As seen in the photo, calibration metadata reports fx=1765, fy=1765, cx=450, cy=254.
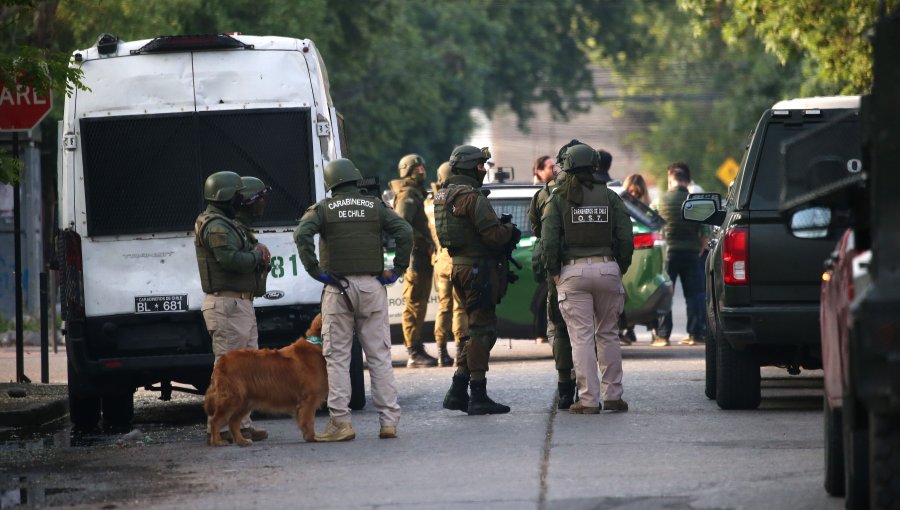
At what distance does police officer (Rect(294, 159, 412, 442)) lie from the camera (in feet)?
35.2

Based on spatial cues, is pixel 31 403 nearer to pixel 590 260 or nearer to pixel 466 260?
pixel 466 260

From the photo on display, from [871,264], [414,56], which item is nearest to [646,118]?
[414,56]

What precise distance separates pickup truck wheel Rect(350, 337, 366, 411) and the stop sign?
3.35 meters

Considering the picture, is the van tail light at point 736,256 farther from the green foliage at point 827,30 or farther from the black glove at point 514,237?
the green foliage at point 827,30

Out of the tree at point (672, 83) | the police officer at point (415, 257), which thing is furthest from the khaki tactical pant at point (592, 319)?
the tree at point (672, 83)

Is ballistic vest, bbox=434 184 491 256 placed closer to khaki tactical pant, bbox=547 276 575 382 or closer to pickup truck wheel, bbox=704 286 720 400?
khaki tactical pant, bbox=547 276 575 382

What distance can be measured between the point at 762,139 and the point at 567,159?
1277 millimetres

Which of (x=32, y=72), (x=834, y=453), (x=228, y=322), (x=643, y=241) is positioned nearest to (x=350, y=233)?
(x=228, y=322)

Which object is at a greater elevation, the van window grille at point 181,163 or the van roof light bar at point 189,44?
the van roof light bar at point 189,44

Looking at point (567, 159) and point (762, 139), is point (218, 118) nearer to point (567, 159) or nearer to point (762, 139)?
point (567, 159)

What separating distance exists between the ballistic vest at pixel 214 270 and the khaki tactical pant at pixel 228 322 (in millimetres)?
79

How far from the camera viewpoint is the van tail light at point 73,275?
11.7 meters

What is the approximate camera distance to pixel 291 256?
39.4ft

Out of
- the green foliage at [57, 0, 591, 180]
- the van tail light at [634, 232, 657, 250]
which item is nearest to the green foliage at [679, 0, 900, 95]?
the van tail light at [634, 232, 657, 250]
